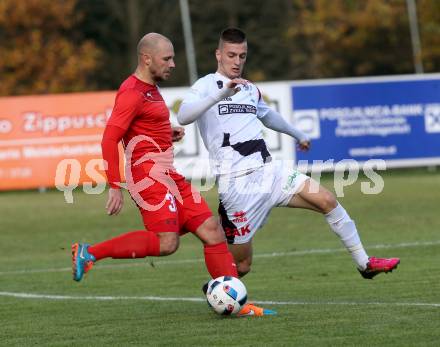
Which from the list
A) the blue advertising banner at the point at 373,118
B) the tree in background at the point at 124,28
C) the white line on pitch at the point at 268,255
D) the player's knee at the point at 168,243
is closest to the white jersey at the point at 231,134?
the player's knee at the point at 168,243

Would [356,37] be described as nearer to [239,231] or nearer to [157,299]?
[157,299]

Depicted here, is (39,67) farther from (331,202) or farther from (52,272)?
(331,202)

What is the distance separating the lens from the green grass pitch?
27.0 feet

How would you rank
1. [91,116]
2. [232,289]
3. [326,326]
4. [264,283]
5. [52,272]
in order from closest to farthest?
[326,326] < [232,289] < [264,283] < [52,272] < [91,116]

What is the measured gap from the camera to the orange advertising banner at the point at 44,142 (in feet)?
81.4

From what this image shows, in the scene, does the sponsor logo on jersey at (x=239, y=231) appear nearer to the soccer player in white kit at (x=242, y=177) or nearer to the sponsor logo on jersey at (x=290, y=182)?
the soccer player in white kit at (x=242, y=177)

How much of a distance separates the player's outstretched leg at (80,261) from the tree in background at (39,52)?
30005 mm

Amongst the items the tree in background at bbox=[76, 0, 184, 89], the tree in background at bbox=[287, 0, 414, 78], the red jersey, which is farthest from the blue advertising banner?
the red jersey

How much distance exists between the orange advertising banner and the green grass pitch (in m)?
4.58

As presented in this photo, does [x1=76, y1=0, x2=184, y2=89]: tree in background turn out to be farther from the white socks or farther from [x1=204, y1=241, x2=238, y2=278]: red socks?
[x1=204, y1=241, x2=238, y2=278]: red socks

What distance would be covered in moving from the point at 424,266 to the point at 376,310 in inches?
130

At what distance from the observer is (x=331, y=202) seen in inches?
390

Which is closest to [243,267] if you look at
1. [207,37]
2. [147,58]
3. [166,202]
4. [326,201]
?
[326,201]

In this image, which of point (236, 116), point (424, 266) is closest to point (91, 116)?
point (424, 266)
